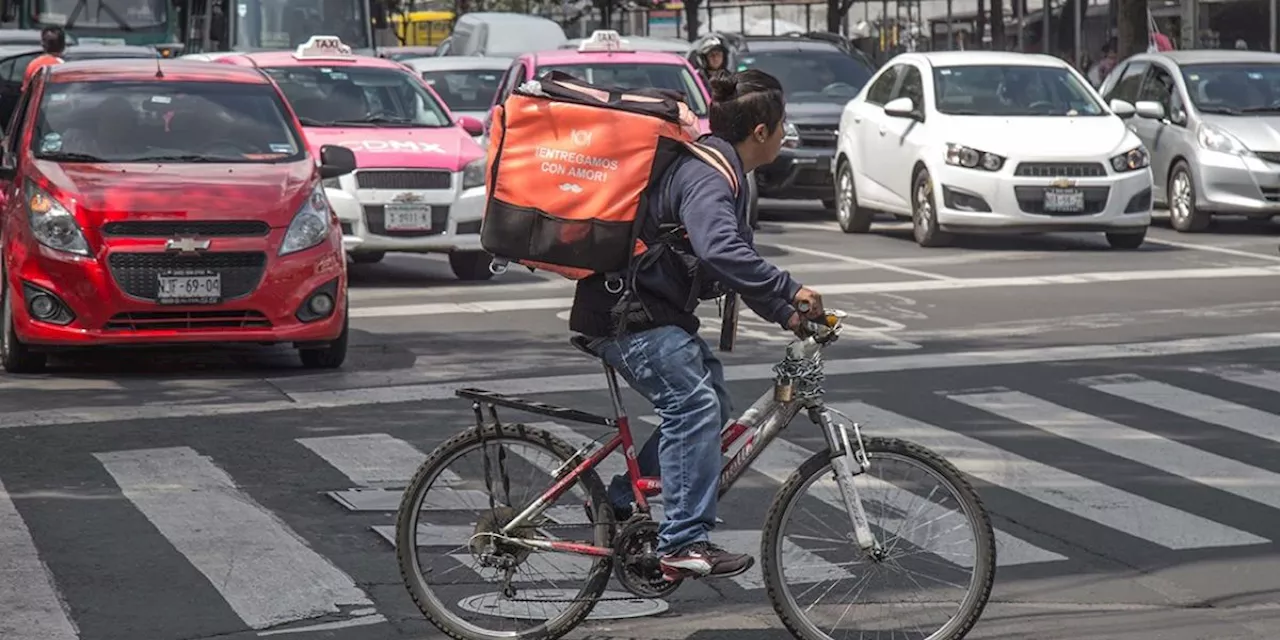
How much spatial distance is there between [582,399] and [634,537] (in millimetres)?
5124

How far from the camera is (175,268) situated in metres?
12.3

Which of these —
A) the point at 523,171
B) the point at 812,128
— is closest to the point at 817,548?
the point at 523,171

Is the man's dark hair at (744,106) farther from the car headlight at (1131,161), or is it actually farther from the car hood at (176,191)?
the car headlight at (1131,161)

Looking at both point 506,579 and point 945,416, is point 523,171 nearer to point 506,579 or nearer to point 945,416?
point 506,579

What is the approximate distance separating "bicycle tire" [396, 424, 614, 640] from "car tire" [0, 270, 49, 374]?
6328mm

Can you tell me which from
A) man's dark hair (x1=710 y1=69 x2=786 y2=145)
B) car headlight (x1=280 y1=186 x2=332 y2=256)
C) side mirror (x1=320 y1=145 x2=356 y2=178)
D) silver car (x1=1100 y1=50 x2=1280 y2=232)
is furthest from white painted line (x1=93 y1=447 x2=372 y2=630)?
silver car (x1=1100 y1=50 x2=1280 y2=232)

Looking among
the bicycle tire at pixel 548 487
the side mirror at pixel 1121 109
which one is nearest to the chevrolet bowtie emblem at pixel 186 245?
the bicycle tire at pixel 548 487

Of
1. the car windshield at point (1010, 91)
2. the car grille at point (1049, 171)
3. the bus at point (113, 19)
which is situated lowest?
the car grille at point (1049, 171)

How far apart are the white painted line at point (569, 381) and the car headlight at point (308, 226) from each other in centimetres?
104

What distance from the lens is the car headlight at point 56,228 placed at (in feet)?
40.2

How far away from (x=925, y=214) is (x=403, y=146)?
5.05 m

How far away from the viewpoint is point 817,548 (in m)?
6.41

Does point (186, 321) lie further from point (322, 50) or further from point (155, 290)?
point (322, 50)

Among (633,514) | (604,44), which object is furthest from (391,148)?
(633,514)
